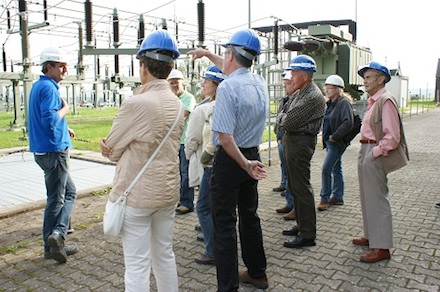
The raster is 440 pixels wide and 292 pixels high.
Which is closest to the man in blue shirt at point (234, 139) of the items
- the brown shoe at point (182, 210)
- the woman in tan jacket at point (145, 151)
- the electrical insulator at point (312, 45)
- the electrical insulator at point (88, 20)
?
the woman in tan jacket at point (145, 151)

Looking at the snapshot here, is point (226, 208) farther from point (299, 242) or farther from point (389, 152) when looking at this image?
point (389, 152)

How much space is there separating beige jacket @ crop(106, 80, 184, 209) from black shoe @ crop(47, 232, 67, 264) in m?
1.71

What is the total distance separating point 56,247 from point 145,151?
204 cm

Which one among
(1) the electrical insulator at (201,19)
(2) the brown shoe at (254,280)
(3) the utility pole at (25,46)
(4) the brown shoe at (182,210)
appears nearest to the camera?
(2) the brown shoe at (254,280)

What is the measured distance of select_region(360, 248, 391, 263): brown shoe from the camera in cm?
421

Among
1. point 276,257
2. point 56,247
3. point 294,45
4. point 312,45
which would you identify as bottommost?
point 276,257

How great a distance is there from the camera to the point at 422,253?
4.44 metres

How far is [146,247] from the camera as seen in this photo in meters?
2.86

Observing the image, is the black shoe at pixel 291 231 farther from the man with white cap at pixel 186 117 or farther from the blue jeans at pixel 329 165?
the man with white cap at pixel 186 117

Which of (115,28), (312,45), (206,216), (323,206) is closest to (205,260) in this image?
(206,216)

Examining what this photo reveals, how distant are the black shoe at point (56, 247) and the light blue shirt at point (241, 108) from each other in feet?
6.68

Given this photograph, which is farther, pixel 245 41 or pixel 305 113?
pixel 305 113

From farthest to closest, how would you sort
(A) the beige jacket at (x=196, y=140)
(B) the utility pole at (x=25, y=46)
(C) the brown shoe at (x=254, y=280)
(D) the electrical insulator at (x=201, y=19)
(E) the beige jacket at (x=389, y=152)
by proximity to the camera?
1. (B) the utility pole at (x=25, y=46)
2. (D) the electrical insulator at (x=201, y=19)
3. (A) the beige jacket at (x=196, y=140)
4. (E) the beige jacket at (x=389, y=152)
5. (C) the brown shoe at (x=254, y=280)

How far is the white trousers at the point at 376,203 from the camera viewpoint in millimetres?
4246
